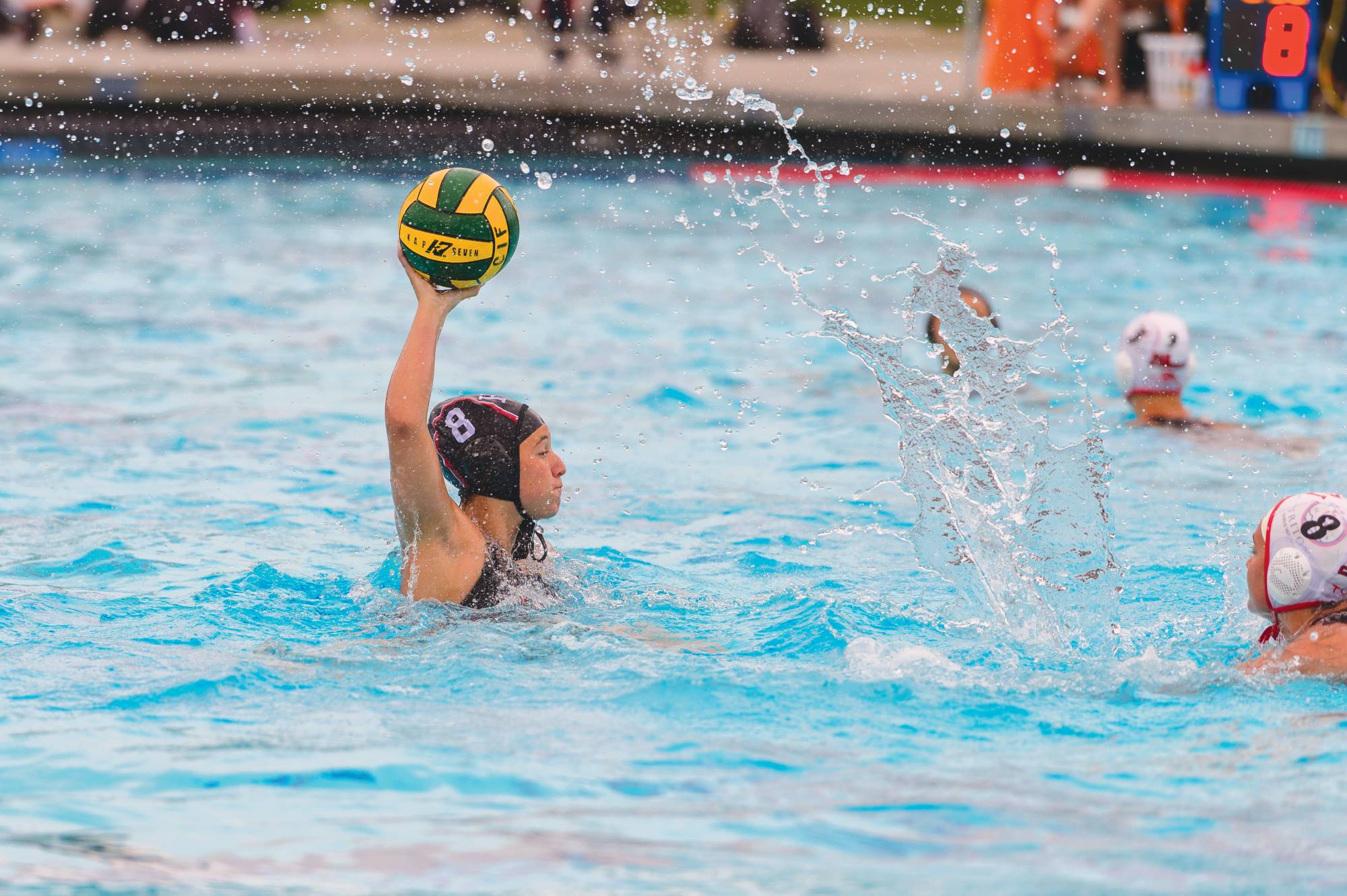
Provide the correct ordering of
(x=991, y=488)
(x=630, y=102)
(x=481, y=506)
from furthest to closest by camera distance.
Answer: (x=630, y=102), (x=991, y=488), (x=481, y=506)

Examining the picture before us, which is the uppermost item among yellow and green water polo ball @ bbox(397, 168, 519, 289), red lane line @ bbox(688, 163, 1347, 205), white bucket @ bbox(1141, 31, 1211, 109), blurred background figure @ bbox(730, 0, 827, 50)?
blurred background figure @ bbox(730, 0, 827, 50)

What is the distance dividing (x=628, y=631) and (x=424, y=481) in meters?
0.91

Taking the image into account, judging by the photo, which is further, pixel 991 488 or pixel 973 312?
pixel 973 312

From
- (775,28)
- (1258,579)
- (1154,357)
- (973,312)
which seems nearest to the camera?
(1258,579)

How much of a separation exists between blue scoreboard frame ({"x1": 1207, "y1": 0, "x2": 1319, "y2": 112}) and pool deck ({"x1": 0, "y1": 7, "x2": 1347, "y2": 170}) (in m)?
0.36

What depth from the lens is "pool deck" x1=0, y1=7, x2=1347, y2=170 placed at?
14.8 meters

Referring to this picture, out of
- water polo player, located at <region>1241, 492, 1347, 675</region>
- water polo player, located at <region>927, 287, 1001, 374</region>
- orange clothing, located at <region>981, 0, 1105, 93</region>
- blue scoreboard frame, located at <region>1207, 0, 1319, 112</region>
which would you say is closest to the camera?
water polo player, located at <region>1241, 492, 1347, 675</region>

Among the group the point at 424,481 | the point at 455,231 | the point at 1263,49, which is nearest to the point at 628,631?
the point at 424,481

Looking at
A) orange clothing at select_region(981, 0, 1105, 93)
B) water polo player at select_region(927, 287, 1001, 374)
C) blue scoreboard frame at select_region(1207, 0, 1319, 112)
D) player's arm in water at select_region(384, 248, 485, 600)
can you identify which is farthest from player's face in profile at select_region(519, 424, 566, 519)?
orange clothing at select_region(981, 0, 1105, 93)

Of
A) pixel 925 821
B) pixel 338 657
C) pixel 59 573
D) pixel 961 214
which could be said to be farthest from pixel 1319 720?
pixel 961 214

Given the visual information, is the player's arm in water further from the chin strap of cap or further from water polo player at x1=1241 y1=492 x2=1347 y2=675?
water polo player at x1=1241 y1=492 x2=1347 y2=675

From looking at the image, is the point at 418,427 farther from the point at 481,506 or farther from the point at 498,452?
the point at 481,506

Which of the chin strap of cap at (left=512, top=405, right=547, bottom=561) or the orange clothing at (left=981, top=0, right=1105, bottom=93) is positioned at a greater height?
the orange clothing at (left=981, top=0, right=1105, bottom=93)

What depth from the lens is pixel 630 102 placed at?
1573 centimetres
